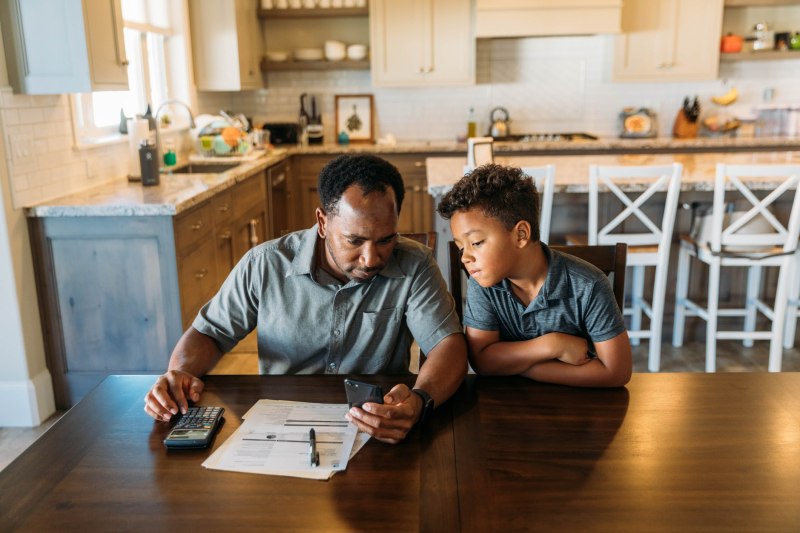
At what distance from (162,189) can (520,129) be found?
3564 mm

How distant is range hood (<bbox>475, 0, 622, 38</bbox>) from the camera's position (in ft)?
17.4

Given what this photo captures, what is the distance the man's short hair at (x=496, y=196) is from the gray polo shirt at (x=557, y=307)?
130 millimetres

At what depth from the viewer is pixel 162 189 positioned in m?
3.33

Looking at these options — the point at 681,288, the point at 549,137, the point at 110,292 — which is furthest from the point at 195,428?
the point at 549,137

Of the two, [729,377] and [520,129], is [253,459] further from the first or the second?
[520,129]

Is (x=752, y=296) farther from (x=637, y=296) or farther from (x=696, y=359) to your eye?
(x=637, y=296)

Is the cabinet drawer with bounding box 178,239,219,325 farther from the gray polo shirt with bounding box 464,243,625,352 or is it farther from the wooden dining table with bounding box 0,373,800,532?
the gray polo shirt with bounding box 464,243,625,352

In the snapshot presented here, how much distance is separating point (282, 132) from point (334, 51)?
0.78 metres

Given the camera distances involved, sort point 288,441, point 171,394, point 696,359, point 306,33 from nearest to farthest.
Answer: point 288,441
point 171,394
point 696,359
point 306,33

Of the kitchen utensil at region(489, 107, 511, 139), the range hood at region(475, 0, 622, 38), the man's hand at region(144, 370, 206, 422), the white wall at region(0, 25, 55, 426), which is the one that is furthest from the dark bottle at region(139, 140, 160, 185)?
the kitchen utensil at region(489, 107, 511, 139)

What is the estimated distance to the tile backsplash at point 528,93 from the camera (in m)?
5.84

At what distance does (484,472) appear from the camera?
44.4 inches

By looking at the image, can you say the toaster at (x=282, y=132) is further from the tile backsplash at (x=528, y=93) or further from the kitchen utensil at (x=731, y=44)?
the kitchen utensil at (x=731, y=44)

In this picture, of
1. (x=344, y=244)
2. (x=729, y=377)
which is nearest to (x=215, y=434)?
(x=344, y=244)
